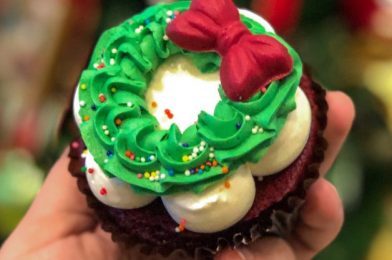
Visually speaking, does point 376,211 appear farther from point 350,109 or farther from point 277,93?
point 277,93

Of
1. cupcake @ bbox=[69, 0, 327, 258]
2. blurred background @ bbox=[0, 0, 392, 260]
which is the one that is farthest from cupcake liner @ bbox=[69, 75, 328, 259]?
blurred background @ bbox=[0, 0, 392, 260]

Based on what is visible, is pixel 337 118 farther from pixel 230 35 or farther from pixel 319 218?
pixel 230 35

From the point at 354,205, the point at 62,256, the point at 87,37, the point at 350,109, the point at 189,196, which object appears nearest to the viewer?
the point at 189,196

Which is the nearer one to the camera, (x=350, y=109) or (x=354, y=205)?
(x=350, y=109)

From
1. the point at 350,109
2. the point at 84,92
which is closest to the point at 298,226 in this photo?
the point at 350,109

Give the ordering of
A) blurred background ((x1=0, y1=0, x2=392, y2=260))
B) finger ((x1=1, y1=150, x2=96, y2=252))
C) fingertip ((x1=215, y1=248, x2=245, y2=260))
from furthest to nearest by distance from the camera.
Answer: blurred background ((x1=0, y1=0, x2=392, y2=260)), finger ((x1=1, y1=150, x2=96, y2=252)), fingertip ((x1=215, y1=248, x2=245, y2=260))

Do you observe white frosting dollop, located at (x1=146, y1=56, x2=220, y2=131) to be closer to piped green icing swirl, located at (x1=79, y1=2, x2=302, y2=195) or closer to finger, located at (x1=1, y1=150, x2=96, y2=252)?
piped green icing swirl, located at (x1=79, y1=2, x2=302, y2=195)

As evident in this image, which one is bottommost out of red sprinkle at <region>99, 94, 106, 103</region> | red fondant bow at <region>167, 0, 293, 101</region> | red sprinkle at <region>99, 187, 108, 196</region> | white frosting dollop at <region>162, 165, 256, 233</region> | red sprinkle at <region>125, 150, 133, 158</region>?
red sprinkle at <region>99, 187, 108, 196</region>

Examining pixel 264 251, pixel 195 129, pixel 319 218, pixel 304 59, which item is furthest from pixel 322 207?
pixel 304 59
